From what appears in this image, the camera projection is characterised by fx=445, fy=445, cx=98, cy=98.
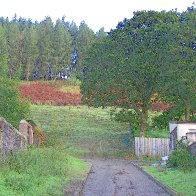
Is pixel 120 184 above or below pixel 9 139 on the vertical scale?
below

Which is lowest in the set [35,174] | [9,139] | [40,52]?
[35,174]

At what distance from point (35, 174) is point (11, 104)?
15.9 metres

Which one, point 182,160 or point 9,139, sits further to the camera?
point 182,160

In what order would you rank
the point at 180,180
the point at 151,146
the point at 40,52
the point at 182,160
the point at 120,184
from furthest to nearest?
the point at 40,52 → the point at 151,146 → the point at 182,160 → the point at 120,184 → the point at 180,180

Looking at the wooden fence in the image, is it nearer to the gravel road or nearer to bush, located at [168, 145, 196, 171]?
the gravel road

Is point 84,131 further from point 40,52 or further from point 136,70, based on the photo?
point 40,52

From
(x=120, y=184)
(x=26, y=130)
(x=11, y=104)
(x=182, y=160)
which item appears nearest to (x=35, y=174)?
(x=120, y=184)

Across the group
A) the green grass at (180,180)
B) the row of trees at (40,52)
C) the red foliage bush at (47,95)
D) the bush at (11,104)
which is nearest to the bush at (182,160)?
the green grass at (180,180)

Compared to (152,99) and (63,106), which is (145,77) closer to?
(152,99)

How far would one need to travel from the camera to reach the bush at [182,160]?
2238cm

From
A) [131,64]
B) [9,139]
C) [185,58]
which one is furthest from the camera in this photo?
[131,64]

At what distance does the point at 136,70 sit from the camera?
119ft

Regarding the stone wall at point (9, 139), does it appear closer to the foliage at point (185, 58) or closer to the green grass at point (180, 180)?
the green grass at point (180, 180)

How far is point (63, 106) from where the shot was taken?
6300 cm
